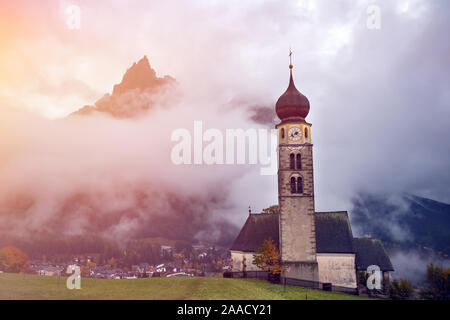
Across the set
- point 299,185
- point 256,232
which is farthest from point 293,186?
point 256,232

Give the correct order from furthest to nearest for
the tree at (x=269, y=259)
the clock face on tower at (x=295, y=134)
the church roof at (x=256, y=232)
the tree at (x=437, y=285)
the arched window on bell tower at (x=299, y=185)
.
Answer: the tree at (x=437, y=285)
the church roof at (x=256, y=232)
the clock face on tower at (x=295, y=134)
the arched window on bell tower at (x=299, y=185)
the tree at (x=269, y=259)

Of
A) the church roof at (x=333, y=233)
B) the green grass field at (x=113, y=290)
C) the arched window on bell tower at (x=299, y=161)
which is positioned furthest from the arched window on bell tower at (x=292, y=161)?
the green grass field at (x=113, y=290)

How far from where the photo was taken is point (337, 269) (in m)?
46.7

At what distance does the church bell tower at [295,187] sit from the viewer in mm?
44219

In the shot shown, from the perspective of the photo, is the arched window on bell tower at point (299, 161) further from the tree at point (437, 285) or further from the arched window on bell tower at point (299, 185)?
the tree at point (437, 285)

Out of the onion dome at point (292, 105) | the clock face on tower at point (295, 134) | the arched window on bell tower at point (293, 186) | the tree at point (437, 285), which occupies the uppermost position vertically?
the onion dome at point (292, 105)

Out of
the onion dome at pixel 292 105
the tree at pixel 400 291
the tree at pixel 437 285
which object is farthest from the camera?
the tree at pixel 437 285

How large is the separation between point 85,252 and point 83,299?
261 feet

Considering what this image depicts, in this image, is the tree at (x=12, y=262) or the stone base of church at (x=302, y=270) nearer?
the stone base of church at (x=302, y=270)

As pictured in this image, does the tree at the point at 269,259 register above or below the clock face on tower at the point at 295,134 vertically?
below

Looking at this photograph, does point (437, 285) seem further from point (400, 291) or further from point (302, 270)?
point (302, 270)

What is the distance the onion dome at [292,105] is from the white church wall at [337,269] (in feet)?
59.0

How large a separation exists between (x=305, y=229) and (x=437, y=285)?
27.2m
